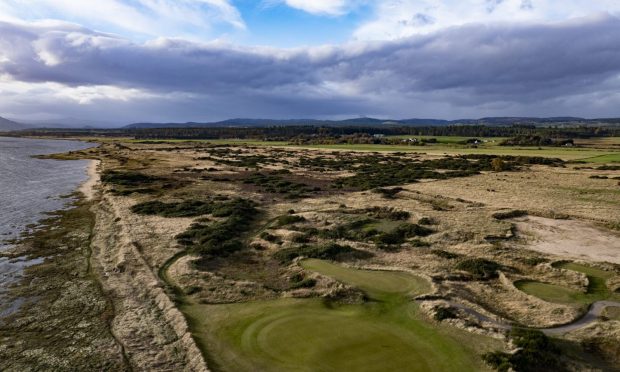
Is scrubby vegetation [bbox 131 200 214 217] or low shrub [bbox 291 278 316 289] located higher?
scrubby vegetation [bbox 131 200 214 217]

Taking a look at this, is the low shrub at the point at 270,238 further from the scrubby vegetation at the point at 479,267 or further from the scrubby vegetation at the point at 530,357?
the scrubby vegetation at the point at 530,357

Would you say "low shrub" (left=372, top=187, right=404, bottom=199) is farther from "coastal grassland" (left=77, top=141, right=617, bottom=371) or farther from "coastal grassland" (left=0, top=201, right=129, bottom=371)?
"coastal grassland" (left=0, top=201, right=129, bottom=371)

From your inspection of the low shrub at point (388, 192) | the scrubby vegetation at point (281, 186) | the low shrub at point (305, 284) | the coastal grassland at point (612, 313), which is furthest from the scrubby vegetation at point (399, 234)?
the scrubby vegetation at point (281, 186)

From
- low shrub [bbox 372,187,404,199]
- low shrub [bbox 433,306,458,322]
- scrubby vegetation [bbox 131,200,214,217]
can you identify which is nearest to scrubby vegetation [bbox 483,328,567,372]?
low shrub [bbox 433,306,458,322]

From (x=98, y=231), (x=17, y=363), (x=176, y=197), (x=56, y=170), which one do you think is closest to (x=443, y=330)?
(x=17, y=363)

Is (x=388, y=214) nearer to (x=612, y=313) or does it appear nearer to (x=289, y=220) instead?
(x=289, y=220)

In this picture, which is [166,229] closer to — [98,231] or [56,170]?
[98,231]
